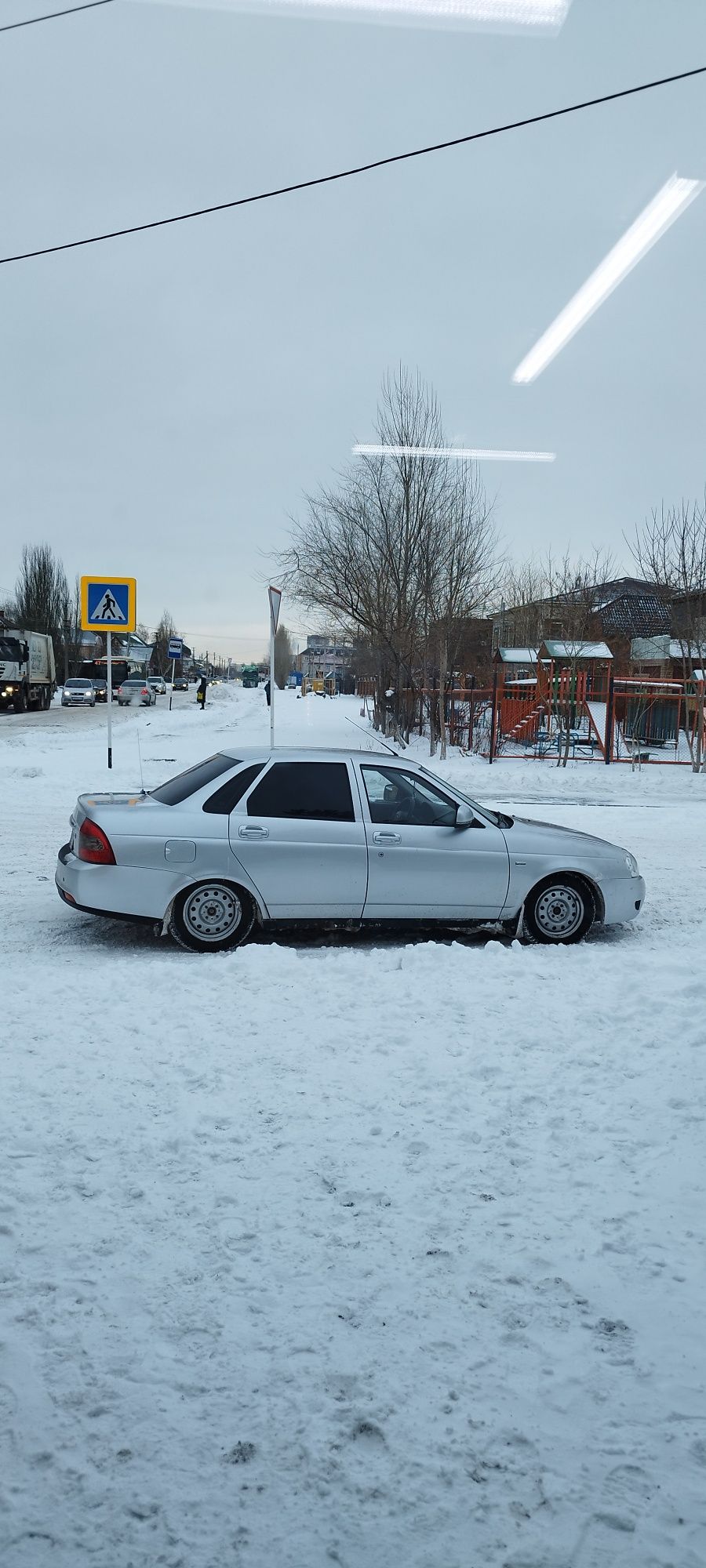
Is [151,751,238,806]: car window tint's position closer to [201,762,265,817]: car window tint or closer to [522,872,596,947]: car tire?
[201,762,265,817]: car window tint

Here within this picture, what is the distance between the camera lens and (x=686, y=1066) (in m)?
4.67

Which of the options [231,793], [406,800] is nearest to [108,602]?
[231,793]

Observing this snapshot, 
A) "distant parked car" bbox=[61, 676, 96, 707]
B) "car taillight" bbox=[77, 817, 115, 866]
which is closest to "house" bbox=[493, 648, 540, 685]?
"distant parked car" bbox=[61, 676, 96, 707]

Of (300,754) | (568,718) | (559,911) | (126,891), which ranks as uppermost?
(568,718)

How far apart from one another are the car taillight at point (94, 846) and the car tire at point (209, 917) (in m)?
0.53

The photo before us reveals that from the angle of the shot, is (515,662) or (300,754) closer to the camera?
(300,754)

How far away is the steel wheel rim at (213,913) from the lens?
653cm

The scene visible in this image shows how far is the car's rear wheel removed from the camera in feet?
22.7

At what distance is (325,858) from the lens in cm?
660

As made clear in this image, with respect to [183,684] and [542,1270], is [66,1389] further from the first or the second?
[183,684]

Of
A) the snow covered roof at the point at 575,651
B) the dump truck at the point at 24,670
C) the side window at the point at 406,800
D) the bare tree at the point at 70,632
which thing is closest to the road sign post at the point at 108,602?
the side window at the point at 406,800

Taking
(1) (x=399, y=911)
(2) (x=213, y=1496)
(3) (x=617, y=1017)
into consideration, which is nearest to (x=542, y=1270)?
(2) (x=213, y=1496)

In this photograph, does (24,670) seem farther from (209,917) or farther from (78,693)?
(209,917)

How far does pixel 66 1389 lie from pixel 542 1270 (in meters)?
1.44
